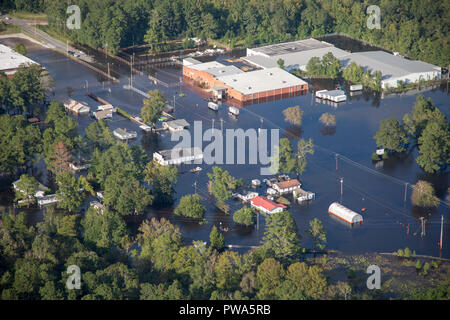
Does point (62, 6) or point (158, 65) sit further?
point (62, 6)

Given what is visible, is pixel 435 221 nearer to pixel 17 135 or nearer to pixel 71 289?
pixel 71 289

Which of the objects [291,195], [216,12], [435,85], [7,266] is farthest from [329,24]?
[7,266]

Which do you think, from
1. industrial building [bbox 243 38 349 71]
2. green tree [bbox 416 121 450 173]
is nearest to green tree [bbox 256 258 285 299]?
green tree [bbox 416 121 450 173]

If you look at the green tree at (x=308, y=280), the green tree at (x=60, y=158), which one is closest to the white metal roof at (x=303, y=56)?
the green tree at (x=60, y=158)

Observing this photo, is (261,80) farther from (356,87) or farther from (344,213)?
(344,213)

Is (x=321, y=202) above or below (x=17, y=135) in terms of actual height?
below

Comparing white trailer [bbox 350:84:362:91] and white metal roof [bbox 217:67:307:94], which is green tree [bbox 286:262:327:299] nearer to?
white metal roof [bbox 217:67:307:94]

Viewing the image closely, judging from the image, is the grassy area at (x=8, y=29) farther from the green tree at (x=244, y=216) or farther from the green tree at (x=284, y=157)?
the green tree at (x=244, y=216)
